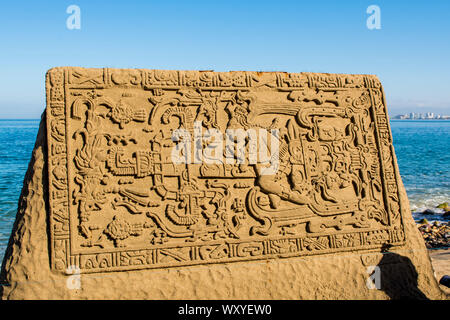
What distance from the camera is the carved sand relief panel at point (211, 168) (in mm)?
2871

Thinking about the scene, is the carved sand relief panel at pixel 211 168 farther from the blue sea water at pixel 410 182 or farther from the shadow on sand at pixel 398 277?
the blue sea water at pixel 410 182

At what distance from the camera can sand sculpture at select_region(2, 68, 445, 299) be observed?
9.30 ft

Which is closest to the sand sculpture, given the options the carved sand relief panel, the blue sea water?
the carved sand relief panel

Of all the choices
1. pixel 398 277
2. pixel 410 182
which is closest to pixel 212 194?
pixel 398 277

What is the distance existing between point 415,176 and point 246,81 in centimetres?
1296

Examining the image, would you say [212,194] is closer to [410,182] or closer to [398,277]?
[398,277]

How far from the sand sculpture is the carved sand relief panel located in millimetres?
11

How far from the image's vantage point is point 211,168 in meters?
3.10

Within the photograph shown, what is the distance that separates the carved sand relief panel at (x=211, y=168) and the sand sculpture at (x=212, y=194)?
0.01 meters

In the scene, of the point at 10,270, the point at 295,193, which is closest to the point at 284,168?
the point at 295,193

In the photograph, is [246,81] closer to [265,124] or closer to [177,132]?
[265,124]

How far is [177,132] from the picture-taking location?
3.07 metres

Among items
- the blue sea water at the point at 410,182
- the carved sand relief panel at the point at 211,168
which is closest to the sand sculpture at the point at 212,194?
the carved sand relief panel at the point at 211,168

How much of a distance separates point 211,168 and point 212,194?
0.77 ft
